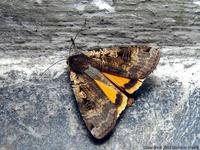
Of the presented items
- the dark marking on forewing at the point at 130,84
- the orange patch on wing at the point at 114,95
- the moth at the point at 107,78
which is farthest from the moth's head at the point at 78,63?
the dark marking on forewing at the point at 130,84

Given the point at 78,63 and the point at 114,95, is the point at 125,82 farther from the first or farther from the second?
the point at 78,63

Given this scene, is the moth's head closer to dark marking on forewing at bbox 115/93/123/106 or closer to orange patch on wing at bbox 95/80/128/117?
orange patch on wing at bbox 95/80/128/117

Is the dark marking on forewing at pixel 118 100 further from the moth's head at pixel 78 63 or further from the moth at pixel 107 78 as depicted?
the moth's head at pixel 78 63

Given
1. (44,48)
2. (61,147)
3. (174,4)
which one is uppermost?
(174,4)

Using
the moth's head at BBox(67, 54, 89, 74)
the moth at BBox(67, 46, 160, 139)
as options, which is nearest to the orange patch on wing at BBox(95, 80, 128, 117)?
the moth at BBox(67, 46, 160, 139)

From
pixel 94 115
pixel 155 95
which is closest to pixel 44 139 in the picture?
pixel 94 115

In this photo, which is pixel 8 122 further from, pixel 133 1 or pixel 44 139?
pixel 133 1
